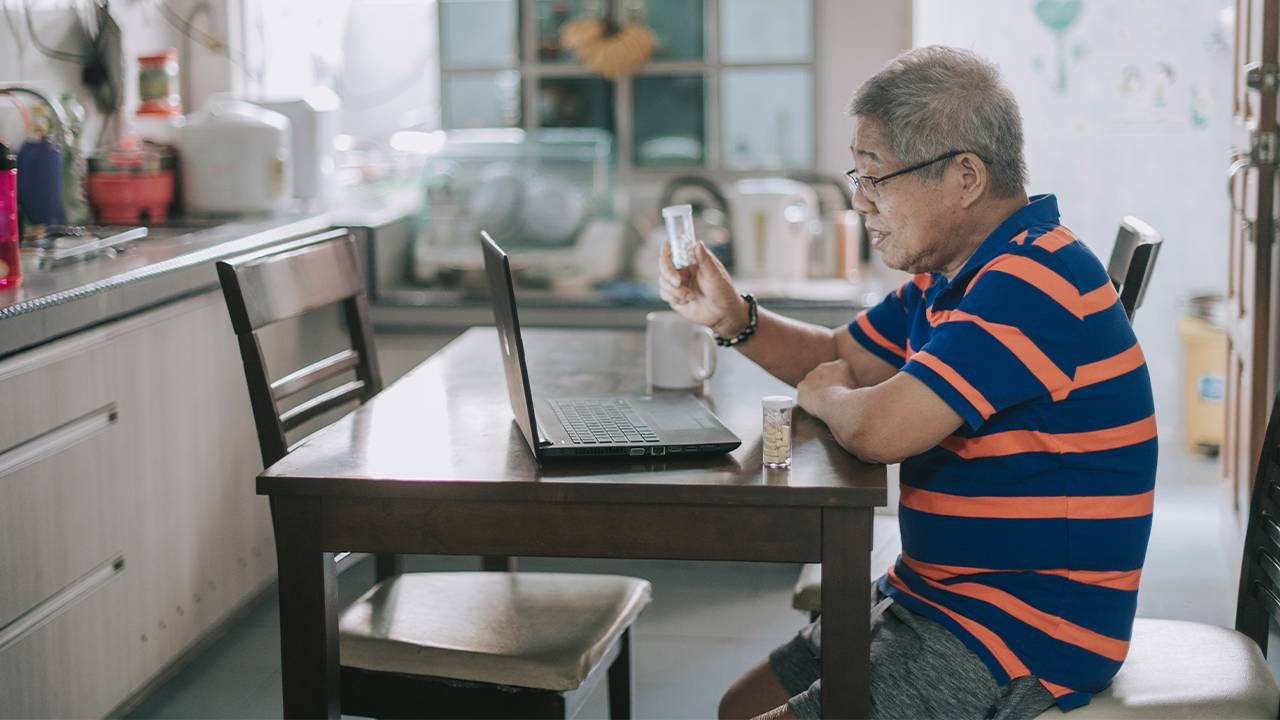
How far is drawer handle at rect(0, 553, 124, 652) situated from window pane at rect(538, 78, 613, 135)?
2107 mm

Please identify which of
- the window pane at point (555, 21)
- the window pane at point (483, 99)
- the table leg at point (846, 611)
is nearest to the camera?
the table leg at point (846, 611)

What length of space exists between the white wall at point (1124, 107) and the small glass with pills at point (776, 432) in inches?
126

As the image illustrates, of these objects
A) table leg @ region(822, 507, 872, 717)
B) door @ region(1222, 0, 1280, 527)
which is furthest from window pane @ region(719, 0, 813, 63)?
table leg @ region(822, 507, 872, 717)

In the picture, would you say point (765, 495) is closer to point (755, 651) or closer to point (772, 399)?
point (772, 399)

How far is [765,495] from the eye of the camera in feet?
4.98

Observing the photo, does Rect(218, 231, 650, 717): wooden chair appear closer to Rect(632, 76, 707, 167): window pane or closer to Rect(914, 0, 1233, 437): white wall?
Rect(632, 76, 707, 167): window pane

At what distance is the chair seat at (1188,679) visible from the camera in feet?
5.16

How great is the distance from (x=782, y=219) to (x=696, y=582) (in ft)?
3.18

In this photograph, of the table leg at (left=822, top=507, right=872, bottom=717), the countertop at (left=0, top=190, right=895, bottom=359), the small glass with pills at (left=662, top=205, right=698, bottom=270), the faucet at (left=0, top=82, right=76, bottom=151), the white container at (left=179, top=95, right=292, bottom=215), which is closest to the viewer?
the table leg at (left=822, top=507, right=872, bottom=717)

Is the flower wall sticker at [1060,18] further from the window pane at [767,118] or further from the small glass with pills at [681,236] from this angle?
the small glass with pills at [681,236]

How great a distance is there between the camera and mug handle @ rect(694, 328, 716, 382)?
2053 millimetres

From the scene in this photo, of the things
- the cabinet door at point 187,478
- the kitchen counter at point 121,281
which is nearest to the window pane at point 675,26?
the kitchen counter at point 121,281

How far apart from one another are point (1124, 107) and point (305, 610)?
3.74 m

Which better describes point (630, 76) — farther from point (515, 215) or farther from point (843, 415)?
point (843, 415)
